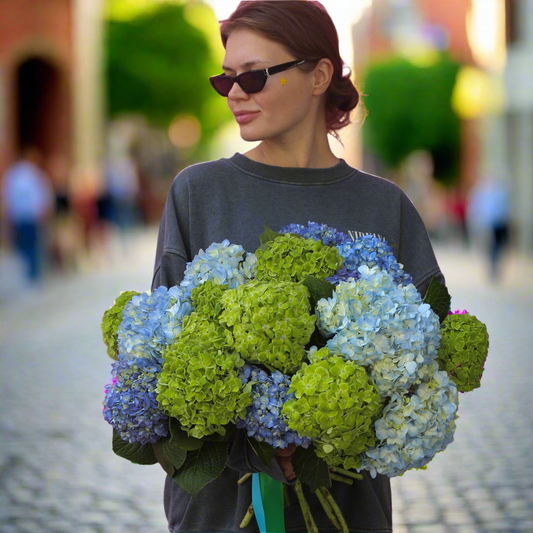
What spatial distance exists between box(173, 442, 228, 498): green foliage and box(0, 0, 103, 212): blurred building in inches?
924

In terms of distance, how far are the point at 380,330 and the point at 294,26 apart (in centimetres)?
93

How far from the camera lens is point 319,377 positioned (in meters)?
2.03

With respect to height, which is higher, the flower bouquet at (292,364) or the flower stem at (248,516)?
the flower bouquet at (292,364)

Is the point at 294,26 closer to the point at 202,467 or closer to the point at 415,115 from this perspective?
the point at 202,467

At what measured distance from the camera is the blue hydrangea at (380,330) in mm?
2068

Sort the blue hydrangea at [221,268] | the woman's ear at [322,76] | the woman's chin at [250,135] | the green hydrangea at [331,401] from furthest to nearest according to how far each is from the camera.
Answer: the woman's ear at [322,76], the woman's chin at [250,135], the blue hydrangea at [221,268], the green hydrangea at [331,401]

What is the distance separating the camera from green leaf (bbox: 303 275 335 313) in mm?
2172

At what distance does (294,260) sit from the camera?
2.20 meters

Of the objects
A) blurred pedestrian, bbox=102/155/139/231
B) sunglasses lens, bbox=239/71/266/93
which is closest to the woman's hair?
sunglasses lens, bbox=239/71/266/93

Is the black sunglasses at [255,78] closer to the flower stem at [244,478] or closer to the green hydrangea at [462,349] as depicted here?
the green hydrangea at [462,349]

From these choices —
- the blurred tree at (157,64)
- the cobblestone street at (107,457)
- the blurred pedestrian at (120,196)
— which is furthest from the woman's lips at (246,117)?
the blurred tree at (157,64)

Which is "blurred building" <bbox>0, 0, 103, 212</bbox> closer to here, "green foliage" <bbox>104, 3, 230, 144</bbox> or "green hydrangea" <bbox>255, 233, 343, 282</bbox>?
"green foliage" <bbox>104, 3, 230, 144</bbox>

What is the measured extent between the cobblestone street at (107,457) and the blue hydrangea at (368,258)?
2.87 m

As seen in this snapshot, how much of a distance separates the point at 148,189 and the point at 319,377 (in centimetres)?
4107
